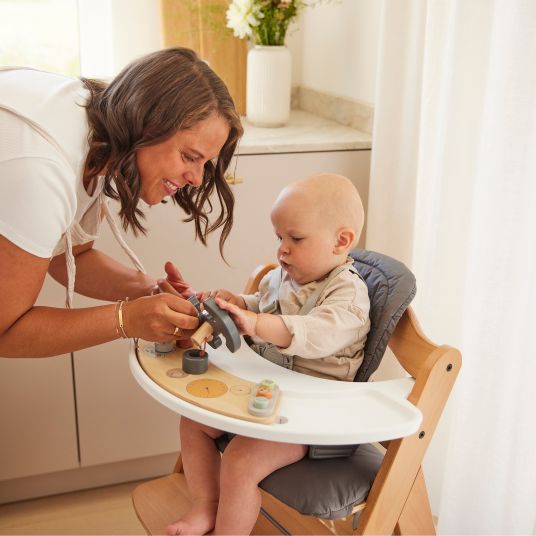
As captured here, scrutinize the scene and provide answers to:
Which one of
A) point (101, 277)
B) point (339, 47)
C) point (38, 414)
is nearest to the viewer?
point (101, 277)

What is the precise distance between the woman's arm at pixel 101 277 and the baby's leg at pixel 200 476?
33 centimetres

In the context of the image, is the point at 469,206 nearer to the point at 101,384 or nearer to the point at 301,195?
the point at 301,195

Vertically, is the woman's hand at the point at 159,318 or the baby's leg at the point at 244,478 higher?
the woman's hand at the point at 159,318

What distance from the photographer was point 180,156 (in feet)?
4.45

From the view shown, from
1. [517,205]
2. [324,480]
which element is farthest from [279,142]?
[324,480]

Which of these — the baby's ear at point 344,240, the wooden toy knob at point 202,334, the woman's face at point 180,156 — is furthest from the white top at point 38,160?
the baby's ear at point 344,240

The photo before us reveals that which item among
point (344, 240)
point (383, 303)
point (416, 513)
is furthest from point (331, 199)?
point (416, 513)

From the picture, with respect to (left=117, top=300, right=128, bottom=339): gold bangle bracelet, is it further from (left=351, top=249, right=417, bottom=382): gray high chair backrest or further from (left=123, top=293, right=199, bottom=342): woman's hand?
(left=351, top=249, right=417, bottom=382): gray high chair backrest

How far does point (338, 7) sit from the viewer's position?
93.3 inches

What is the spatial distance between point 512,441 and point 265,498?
562mm

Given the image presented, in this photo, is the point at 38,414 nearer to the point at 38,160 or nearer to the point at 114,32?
the point at 38,160

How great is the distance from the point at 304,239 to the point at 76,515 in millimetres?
1161

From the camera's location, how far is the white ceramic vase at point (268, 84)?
7.38 feet

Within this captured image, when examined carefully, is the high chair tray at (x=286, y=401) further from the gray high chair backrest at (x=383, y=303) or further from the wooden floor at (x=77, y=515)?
the wooden floor at (x=77, y=515)
